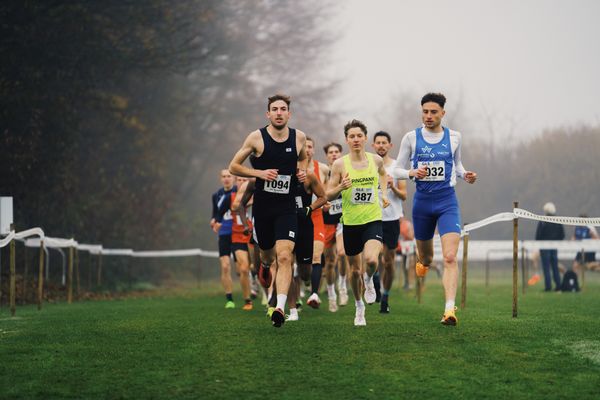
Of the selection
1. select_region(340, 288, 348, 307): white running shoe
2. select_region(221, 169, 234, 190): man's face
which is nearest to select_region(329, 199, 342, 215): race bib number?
select_region(340, 288, 348, 307): white running shoe

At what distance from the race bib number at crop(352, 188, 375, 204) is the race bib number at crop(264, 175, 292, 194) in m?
1.20

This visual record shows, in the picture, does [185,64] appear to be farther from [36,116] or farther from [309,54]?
[309,54]

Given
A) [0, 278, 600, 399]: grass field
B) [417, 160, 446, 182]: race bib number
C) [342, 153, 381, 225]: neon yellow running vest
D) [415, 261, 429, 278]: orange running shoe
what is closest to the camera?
[0, 278, 600, 399]: grass field

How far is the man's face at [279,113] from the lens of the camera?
10375 mm

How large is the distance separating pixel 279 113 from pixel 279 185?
0.81 m

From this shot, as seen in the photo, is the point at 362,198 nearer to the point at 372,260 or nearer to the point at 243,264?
the point at 372,260

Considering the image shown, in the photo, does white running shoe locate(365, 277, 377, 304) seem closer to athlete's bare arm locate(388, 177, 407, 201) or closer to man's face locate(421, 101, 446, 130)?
man's face locate(421, 101, 446, 130)

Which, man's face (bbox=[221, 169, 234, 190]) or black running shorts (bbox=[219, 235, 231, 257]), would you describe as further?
man's face (bbox=[221, 169, 234, 190])

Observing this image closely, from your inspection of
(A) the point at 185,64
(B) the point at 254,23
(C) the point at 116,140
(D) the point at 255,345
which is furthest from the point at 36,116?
(B) the point at 254,23

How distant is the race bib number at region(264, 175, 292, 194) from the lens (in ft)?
34.3

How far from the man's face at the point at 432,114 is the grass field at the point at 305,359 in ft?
7.75

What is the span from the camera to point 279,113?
1038 centimetres

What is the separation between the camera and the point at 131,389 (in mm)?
6926

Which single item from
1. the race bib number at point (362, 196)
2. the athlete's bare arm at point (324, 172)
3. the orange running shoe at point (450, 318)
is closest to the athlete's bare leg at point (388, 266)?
the athlete's bare arm at point (324, 172)
